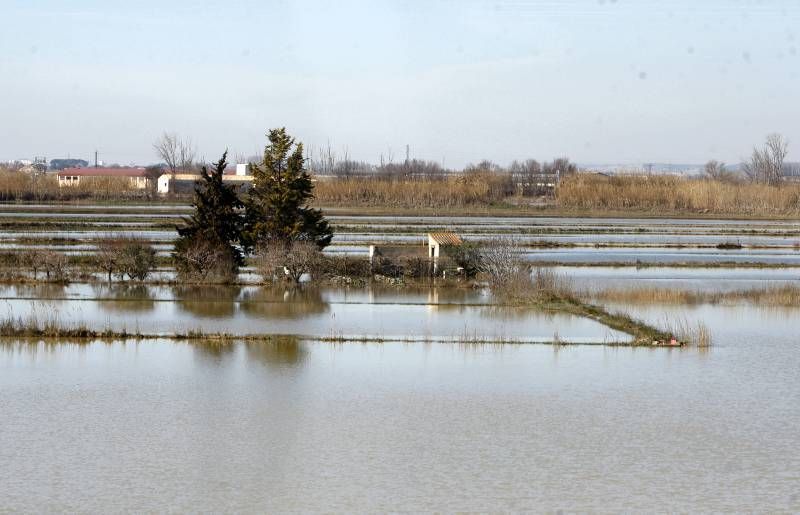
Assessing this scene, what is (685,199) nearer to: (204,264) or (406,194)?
(406,194)

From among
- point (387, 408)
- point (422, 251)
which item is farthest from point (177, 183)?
point (387, 408)

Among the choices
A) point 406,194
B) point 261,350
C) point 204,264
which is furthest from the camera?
point 406,194

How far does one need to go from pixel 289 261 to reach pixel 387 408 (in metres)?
11.9

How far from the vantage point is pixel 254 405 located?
496 inches

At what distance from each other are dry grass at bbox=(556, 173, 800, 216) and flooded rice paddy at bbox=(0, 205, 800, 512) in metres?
39.0

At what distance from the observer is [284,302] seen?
2138cm

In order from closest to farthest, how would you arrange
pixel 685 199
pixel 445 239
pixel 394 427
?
pixel 394 427, pixel 445 239, pixel 685 199

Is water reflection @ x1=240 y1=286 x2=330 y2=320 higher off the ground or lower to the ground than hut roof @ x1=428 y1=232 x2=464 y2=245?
lower

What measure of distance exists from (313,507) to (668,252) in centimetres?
2773

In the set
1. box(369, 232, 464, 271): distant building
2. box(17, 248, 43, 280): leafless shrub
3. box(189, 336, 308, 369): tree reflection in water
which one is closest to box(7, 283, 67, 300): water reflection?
box(17, 248, 43, 280): leafless shrub

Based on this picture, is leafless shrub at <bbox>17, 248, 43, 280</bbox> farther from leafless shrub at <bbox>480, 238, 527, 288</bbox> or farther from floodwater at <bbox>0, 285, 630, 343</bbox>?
leafless shrub at <bbox>480, 238, 527, 288</bbox>

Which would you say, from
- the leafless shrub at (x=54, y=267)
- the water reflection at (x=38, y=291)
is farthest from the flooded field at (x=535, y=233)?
the water reflection at (x=38, y=291)

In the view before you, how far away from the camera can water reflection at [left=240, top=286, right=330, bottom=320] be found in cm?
1980

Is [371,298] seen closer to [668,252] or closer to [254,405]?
[254,405]
